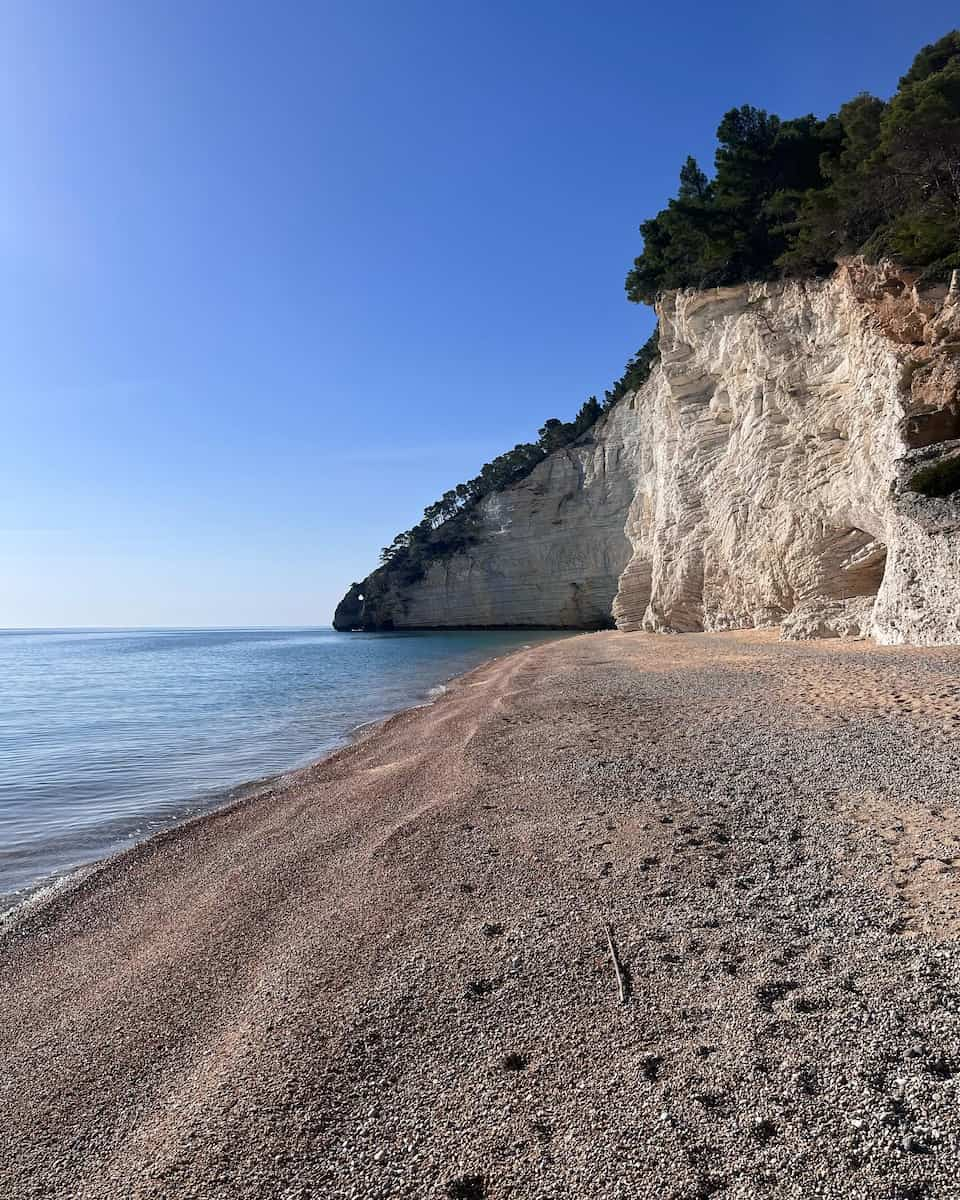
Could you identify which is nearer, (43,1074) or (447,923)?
(43,1074)

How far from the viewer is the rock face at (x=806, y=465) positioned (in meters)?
14.0

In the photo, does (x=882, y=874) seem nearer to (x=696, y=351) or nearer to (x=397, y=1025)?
(x=397, y=1025)

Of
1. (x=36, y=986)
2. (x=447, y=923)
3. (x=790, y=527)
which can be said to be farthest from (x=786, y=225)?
(x=36, y=986)

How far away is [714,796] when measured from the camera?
582 cm

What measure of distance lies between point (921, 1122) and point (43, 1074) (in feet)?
14.1

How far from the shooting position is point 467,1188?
226cm

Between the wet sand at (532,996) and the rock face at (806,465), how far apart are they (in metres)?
8.93

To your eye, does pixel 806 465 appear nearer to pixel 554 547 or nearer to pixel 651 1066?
pixel 651 1066

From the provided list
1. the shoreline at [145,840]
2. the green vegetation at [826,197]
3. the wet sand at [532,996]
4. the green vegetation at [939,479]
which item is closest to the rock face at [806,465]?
the green vegetation at [939,479]

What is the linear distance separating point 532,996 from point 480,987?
12.3 inches

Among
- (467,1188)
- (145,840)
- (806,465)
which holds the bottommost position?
(145,840)

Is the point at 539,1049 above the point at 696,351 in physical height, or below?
below

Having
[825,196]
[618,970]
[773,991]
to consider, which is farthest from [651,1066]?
[825,196]

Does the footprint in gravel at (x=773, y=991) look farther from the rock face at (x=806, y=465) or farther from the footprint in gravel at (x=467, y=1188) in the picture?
the rock face at (x=806, y=465)
